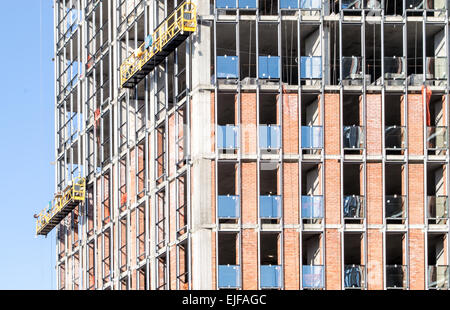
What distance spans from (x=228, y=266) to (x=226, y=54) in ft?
41.2

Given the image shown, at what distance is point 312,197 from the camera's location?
270ft

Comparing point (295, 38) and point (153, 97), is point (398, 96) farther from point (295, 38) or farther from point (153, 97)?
point (153, 97)

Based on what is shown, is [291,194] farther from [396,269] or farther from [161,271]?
[161,271]

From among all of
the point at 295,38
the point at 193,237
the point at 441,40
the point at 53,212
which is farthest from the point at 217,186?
the point at 53,212

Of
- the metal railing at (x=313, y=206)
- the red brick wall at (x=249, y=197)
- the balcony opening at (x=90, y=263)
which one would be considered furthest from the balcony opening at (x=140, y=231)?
the metal railing at (x=313, y=206)

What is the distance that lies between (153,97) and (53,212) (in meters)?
23.0

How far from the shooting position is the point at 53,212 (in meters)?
113

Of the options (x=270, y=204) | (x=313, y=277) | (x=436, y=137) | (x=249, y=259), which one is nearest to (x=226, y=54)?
(x=270, y=204)

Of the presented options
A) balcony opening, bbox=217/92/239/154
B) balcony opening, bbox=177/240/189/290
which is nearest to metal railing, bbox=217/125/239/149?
balcony opening, bbox=217/92/239/154

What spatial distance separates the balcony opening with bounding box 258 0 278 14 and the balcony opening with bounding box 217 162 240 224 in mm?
9217

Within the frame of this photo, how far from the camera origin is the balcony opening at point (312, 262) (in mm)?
81312

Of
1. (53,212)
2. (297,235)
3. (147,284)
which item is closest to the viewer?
(297,235)

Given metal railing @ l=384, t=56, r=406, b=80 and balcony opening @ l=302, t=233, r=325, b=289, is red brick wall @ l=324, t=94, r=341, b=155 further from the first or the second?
balcony opening @ l=302, t=233, r=325, b=289

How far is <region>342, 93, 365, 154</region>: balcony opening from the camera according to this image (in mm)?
83375
